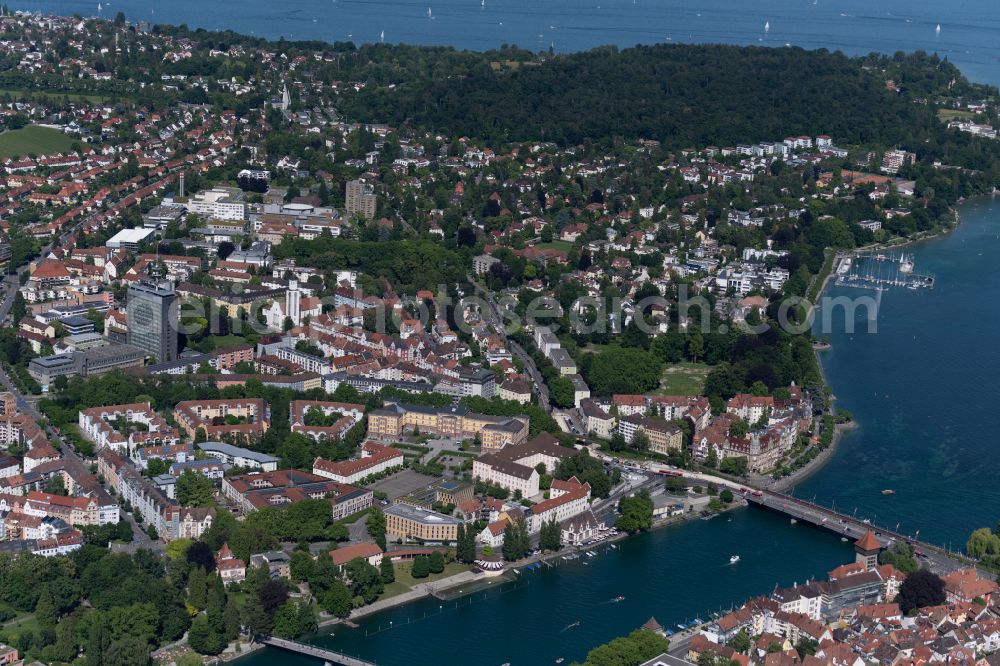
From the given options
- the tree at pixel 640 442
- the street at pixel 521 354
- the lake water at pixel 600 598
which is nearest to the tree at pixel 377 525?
the lake water at pixel 600 598

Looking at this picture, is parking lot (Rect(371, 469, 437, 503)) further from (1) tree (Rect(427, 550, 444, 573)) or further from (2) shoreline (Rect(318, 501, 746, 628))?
(2) shoreline (Rect(318, 501, 746, 628))

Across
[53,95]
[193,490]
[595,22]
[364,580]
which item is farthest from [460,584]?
[595,22]

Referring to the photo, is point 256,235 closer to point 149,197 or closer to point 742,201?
point 149,197

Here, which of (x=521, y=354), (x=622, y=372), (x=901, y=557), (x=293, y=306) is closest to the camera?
(x=901, y=557)

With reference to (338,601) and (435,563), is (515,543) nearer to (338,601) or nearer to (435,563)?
(435,563)

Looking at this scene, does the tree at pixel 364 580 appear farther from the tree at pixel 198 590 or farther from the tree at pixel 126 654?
the tree at pixel 126 654

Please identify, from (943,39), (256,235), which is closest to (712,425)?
(256,235)
